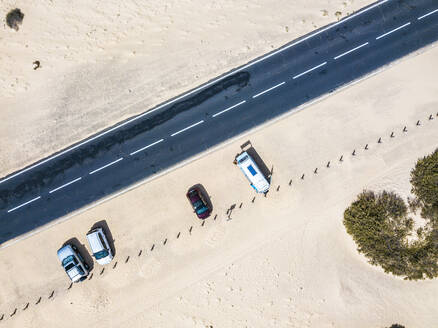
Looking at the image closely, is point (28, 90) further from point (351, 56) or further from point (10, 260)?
point (351, 56)

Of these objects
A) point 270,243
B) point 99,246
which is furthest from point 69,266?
point 270,243

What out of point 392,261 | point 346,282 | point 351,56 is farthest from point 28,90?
point 392,261

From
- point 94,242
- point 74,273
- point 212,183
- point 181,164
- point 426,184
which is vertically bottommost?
point 426,184

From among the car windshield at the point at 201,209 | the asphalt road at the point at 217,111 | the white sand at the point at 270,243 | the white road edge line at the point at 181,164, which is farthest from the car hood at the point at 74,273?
the car windshield at the point at 201,209

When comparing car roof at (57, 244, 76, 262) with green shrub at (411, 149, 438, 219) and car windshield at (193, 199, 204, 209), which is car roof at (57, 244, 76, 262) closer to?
car windshield at (193, 199, 204, 209)

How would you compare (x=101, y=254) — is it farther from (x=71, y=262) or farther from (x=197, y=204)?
(x=197, y=204)

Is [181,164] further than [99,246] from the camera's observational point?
Yes
